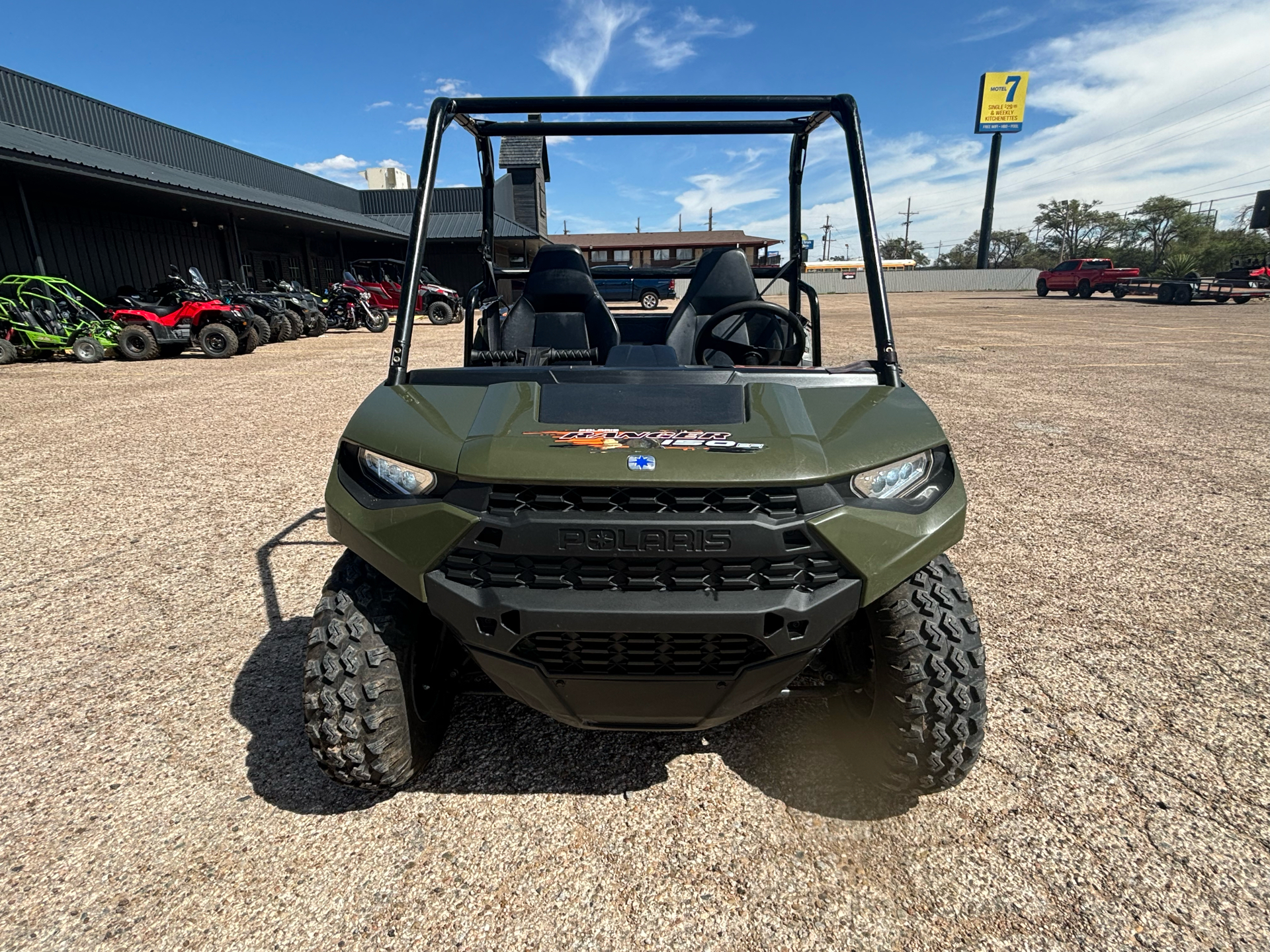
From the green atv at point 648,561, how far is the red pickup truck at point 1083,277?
3455cm

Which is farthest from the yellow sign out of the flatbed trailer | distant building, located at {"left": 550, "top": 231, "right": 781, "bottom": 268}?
the flatbed trailer

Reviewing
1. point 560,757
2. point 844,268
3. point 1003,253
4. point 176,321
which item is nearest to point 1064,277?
point 844,268

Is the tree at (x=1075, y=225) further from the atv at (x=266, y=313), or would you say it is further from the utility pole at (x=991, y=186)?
the atv at (x=266, y=313)

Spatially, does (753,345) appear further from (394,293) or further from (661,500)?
(394,293)

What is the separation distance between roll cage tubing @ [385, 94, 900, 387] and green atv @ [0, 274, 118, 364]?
11.4 meters

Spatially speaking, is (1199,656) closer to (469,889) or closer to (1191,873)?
(1191,873)

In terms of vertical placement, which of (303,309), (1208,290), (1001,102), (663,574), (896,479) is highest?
(1001,102)

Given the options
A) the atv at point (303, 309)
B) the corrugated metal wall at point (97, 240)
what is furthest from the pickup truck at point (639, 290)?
the corrugated metal wall at point (97, 240)

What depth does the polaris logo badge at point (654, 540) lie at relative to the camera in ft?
4.68

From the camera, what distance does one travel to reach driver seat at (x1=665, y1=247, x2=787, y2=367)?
3.40 meters

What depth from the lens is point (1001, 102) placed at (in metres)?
50.4

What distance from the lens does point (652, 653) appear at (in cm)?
151

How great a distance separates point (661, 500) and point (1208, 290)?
31744 millimetres

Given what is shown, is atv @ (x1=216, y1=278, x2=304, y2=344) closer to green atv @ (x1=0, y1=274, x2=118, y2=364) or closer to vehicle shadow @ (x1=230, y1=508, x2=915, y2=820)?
green atv @ (x1=0, y1=274, x2=118, y2=364)
